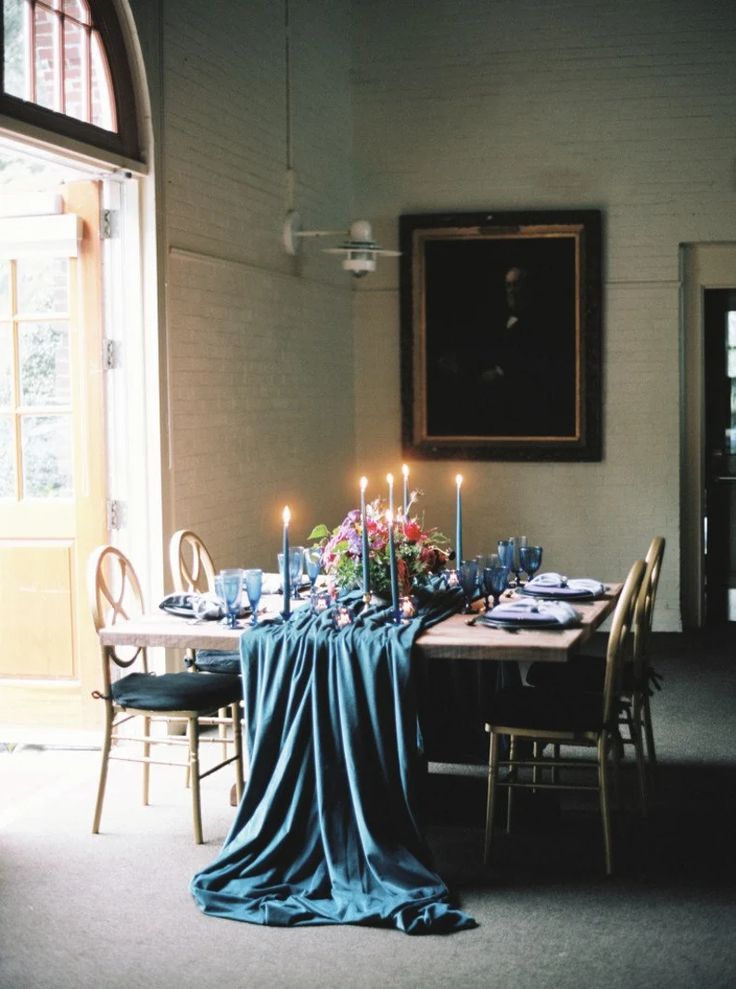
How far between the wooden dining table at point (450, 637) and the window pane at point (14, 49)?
203cm

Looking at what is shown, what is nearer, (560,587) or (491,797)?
(491,797)

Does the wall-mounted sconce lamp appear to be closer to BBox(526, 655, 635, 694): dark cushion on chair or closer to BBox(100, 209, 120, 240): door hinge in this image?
BBox(100, 209, 120, 240): door hinge

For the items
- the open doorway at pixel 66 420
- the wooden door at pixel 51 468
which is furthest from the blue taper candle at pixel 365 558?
the wooden door at pixel 51 468

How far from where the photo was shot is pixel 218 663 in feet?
16.7

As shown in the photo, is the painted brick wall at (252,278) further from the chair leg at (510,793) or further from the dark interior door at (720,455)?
the dark interior door at (720,455)

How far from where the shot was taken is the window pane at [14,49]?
4.89m

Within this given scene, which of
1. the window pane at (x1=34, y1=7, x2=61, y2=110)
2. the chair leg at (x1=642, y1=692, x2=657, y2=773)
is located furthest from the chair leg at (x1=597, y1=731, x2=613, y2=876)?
the window pane at (x1=34, y1=7, x2=61, y2=110)

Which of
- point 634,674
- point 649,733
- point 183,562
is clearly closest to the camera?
point 634,674

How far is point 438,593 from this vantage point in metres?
4.68

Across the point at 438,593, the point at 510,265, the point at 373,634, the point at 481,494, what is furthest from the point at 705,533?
the point at 373,634

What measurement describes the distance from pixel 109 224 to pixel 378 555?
6.78 ft

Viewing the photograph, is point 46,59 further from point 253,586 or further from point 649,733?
point 649,733

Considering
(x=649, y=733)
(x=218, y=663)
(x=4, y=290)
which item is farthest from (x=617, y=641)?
(x=4, y=290)

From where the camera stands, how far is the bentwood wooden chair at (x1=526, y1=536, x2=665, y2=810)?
15.5ft
